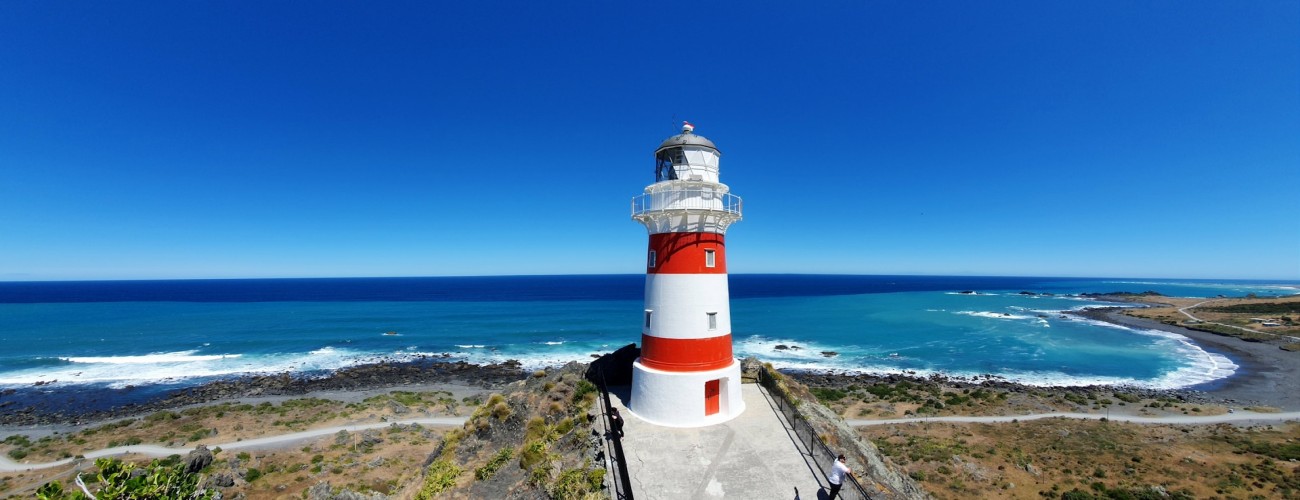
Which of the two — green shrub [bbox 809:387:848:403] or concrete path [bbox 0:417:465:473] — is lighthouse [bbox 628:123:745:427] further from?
green shrub [bbox 809:387:848:403]

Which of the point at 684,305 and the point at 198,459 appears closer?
the point at 684,305

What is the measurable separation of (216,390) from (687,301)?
36.0 metres

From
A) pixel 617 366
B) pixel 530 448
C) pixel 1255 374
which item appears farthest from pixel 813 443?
pixel 1255 374

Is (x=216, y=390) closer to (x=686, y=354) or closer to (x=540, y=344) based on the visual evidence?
(x=540, y=344)

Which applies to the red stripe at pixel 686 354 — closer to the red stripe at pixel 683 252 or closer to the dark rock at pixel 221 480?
the red stripe at pixel 683 252

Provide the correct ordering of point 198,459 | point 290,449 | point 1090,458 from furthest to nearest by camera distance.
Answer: point 290,449 → point 198,459 → point 1090,458

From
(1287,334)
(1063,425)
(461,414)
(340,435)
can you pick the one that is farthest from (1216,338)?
(340,435)

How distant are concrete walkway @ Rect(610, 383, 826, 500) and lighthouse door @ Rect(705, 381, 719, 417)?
1.60 feet

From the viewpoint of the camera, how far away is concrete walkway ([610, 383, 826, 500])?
9414 millimetres

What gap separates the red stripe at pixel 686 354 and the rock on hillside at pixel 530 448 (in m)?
2.17

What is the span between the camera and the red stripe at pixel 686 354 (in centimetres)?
1225

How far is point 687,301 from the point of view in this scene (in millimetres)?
12250

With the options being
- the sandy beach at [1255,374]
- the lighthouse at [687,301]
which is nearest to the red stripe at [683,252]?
the lighthouse at [687,301]

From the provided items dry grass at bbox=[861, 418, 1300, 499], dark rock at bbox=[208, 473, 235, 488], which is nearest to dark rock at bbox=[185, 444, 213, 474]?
dark rock at bbox=[208, 473, 235, 488]
